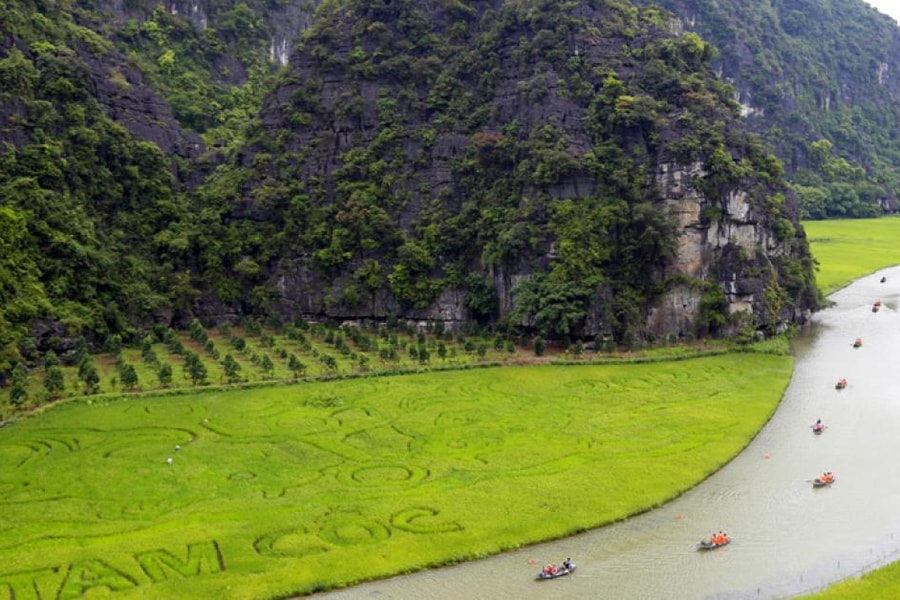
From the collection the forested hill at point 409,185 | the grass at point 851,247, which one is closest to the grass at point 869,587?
the forested hill at point 409,185

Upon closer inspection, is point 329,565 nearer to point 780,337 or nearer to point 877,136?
point 780,337

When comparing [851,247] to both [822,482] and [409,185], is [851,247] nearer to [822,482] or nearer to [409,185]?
[409,185]

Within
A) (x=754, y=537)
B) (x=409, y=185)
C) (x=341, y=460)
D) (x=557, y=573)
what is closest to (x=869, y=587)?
(x=754, y=537)

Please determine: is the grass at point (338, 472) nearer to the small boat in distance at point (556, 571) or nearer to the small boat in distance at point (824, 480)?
the small boat in distance at point (556, 571)

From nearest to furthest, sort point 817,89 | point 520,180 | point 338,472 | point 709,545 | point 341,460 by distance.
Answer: point 709,545, point 338,472, point 341,460, point 520,180, point 817,89

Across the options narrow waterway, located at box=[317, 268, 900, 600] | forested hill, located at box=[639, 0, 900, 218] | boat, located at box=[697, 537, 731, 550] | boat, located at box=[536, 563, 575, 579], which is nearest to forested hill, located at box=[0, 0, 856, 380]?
narrow waterway, located at box=[317, 268, 900, 600]

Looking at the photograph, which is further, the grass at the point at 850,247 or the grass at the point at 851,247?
the grass at the point at 851,247

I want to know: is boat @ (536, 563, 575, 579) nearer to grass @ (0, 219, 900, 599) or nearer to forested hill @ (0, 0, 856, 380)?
grass @ (0, 219, 900, 599)
